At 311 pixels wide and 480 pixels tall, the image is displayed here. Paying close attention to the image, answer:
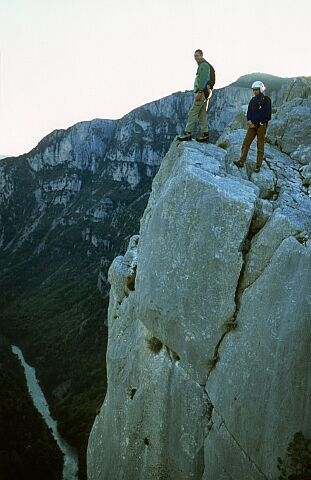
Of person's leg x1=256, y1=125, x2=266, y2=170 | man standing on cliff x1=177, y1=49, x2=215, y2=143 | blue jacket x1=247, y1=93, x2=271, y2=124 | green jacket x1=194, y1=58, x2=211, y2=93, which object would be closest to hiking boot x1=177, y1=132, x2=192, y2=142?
man standing on cliff x1=177, y1=49, x2=215, y2=143

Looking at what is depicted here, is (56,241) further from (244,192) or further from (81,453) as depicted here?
(244,192)

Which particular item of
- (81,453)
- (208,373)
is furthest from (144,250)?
(81,453)

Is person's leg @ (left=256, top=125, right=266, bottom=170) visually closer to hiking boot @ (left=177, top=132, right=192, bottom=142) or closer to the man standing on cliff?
the man standing on cliff

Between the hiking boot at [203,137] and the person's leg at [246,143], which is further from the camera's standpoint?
the hiking boot at [203,137]

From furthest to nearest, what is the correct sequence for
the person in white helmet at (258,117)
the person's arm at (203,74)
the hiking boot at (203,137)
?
the hiking boot at (203,137) → the person's arm at (203,74) → the person in white helmet at (258,117)

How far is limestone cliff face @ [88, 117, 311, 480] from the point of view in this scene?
10.1 meters

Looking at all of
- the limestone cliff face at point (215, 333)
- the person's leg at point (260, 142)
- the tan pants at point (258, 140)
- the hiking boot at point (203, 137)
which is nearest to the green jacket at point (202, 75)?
the hiking boot at point (203, 137)

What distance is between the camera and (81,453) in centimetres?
6681

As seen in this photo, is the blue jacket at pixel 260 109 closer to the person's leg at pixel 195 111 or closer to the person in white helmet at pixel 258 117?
the person in white helmet at pixel 258 117

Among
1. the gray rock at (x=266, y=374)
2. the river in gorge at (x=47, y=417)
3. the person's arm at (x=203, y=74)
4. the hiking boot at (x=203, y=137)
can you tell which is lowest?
the river in gorge at (x=47, y=417)

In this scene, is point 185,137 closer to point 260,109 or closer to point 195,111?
point 195,111

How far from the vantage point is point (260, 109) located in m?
14.5

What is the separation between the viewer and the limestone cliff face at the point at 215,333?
10.1m

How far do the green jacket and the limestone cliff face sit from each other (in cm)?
249
